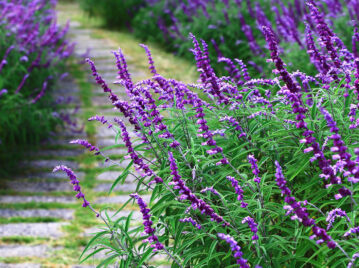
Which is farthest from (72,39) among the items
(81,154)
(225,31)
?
(81,154)

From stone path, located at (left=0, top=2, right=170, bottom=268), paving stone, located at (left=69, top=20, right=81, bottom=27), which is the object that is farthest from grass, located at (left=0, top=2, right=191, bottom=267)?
paving stone, located at (left=69, top=20, right=81, bottom=27)

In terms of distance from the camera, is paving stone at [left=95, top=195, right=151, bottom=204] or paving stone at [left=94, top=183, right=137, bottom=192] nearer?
paving stone at [left=95, top=195, right=151, bottom=204]

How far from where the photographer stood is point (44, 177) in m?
5.11

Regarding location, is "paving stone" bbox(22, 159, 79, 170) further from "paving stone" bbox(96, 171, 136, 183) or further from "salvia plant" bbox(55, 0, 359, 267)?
"salvia plant" bbox(55, 0, 359, 267)

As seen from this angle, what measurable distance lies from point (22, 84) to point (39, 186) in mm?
1011

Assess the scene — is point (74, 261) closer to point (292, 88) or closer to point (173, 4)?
point (292, 88)

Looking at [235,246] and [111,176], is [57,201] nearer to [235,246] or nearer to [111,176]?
[111,176]

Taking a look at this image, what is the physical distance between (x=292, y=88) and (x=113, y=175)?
336cm

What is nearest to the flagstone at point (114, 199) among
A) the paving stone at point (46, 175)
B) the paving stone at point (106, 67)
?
the paving stone at point (46, 175)

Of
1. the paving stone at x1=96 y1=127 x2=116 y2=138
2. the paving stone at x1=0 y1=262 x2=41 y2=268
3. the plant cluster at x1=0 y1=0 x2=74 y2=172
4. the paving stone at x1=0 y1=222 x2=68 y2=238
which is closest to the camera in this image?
the paving stone at x1=0 y1=262 x2=41 y2=268

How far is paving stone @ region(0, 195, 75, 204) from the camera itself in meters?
4.61

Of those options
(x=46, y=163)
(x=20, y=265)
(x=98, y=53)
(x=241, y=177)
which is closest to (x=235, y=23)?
(x=98, y=53)

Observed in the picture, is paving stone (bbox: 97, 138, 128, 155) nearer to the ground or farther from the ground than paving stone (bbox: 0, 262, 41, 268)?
nearer to the ground

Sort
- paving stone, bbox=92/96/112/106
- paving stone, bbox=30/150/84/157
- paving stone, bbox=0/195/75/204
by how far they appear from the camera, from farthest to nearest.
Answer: paving stone, bbox=92/96/112/106, paving stone, bbox=30/150/84/157, paving stone, bbox=0/195/75/204
